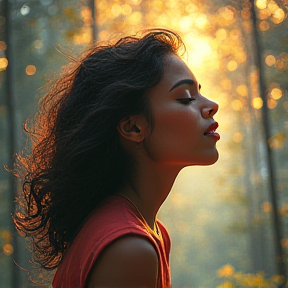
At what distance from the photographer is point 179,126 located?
0.90 m

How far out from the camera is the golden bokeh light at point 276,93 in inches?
79.0

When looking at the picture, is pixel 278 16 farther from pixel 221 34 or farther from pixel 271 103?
pixel 271 103

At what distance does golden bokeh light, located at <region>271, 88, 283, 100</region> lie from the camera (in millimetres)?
2006

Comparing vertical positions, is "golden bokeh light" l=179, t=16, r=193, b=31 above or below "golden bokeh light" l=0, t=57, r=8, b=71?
above

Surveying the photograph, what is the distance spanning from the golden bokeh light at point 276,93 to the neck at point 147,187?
1191mm

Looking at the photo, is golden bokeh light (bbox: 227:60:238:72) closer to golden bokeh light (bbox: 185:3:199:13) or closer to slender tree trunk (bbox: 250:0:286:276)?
slender tree trunk (bbox: 250:0:286:276)

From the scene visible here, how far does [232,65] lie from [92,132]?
4.03 feet

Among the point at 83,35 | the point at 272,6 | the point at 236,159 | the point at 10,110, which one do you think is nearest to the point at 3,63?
the point at 10,110

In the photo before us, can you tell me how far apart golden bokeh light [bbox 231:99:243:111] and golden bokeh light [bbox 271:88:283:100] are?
136mm

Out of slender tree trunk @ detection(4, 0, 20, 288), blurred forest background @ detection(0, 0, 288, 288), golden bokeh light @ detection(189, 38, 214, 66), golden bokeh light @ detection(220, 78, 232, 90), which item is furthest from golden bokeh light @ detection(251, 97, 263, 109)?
slender tree trunk @ detection(4, 0, 20, 288)

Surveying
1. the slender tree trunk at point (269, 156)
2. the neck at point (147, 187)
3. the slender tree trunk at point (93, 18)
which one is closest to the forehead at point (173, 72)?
the neck at point (147, 187)

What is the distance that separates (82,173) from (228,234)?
48.7 inches

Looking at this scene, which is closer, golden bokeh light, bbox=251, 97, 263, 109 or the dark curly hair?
the dark curly hair

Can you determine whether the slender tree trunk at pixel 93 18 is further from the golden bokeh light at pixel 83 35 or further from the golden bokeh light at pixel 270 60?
the golden bokeh light at pixel 270 60
